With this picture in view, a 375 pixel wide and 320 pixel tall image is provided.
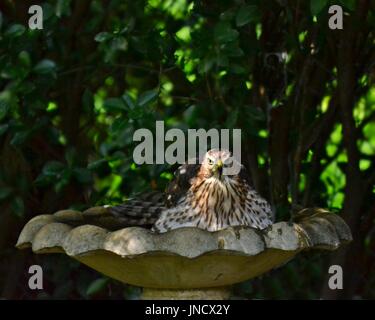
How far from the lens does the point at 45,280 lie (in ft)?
16.7

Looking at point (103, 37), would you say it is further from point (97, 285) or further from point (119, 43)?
point (97, 285)

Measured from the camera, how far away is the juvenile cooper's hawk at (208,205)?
11.5 feet

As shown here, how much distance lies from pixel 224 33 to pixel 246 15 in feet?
0.42

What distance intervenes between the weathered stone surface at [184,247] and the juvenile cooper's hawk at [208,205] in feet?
0.73

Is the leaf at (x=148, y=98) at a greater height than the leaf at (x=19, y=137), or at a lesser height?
greater

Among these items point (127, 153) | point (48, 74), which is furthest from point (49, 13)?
point (127, 153)

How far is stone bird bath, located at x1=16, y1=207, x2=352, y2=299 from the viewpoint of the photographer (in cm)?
298

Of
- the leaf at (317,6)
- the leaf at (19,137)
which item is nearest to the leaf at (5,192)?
the leaf at (19,137)

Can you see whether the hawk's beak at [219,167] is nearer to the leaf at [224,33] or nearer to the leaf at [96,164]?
the leaf at [224,33]

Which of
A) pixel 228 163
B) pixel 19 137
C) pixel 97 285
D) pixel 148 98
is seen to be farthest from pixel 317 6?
pixel 97 285

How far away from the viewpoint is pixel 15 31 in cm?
408

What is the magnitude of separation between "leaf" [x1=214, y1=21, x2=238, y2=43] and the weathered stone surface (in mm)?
797

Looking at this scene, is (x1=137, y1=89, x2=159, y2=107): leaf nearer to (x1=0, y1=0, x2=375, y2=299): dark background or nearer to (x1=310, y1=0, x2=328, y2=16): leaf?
(x1=0, y1=0, x2=375, y2=299): dark background

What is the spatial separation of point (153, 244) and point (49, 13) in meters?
1.56
